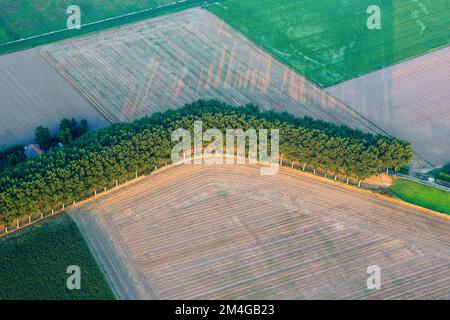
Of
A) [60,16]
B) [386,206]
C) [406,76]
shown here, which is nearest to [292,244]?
[386,206]

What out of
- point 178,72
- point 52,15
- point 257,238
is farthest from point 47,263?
point 52,15

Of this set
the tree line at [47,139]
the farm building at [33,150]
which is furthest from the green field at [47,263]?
the farm building at [33,150]

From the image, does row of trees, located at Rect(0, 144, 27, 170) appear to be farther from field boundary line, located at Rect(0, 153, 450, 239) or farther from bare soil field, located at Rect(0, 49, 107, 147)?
field boundary line, located at Rect(0, 153, 450, 239)

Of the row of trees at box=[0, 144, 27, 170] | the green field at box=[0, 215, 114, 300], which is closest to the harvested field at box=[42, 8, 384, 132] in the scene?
the row of trees at box=[0, 144, 27, 170]

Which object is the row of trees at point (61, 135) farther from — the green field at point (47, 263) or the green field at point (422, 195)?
the green field at point (422, 195)
